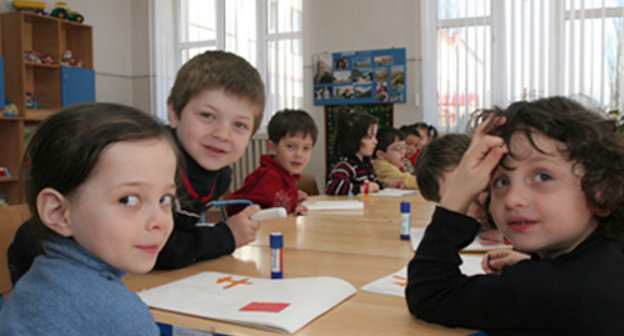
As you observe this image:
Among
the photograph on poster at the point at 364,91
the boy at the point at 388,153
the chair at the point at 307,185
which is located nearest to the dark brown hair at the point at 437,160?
the chair at the point at 307,185

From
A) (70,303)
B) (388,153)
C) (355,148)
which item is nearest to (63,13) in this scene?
(355,148)

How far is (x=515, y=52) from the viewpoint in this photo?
5.17m

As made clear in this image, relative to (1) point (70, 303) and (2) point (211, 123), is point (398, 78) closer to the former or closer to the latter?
(2) point (211, 123)

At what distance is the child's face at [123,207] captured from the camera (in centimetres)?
77

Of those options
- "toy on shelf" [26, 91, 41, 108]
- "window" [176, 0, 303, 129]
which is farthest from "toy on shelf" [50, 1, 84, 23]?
"window" [176, 0, 303, 129]

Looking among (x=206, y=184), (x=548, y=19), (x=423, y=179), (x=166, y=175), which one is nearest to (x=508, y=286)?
(x=166, y=175)

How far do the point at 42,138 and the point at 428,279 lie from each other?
0.70m

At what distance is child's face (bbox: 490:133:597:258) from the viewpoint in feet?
2.95

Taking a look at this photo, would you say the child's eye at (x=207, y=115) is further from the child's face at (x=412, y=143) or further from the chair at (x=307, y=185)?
the child's face at (x=412, y=143)

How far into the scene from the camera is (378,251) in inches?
61.8

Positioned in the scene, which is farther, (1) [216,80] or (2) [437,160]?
(2) [437,160]

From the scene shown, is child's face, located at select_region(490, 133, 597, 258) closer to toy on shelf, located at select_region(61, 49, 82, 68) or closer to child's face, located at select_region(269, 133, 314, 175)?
child's face, located at select_region(269, 133, 314, 175)

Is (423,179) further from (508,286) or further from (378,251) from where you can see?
(508,286)

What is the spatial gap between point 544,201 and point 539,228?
49 millimetres
